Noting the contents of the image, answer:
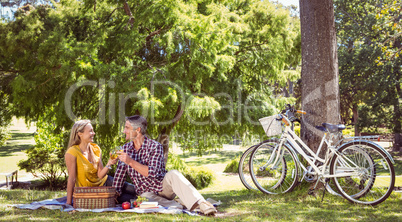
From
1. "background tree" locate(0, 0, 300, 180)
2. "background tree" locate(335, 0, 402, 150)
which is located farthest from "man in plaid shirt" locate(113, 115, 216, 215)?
"background tree" locate(335, 0, 402, 150)

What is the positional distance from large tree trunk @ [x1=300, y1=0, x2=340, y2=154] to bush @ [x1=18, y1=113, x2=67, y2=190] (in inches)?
317

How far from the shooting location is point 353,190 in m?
4.74

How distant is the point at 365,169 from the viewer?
14.1 feet

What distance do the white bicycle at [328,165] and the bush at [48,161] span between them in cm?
758

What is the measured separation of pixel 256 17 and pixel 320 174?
6763 millimetres

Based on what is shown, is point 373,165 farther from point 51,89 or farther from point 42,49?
point 51,89

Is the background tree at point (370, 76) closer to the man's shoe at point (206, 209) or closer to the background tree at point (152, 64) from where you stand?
the background tree at point (152, 64)

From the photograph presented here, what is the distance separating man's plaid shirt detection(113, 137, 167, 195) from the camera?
4.31m

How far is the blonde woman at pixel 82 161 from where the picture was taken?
433 cm

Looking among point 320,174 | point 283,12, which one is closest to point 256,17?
point 283,12

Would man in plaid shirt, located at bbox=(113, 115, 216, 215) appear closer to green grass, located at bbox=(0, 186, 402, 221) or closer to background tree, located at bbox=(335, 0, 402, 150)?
green grass, located at bbox=(0, 186, 402, 221)

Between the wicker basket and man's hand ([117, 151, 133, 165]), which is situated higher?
man's hand ([117, 151, 133, 165])

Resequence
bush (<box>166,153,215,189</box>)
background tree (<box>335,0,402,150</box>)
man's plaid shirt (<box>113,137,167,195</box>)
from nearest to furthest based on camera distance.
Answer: man's plaid shirt (<box>113,137,167,195</box>) → bush (<box>166,153,215,189</box>) → background tree (<box>335,0,402,150</box>)

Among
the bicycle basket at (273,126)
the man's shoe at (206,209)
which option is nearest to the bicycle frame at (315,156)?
the bicycle basket at (273,126)
